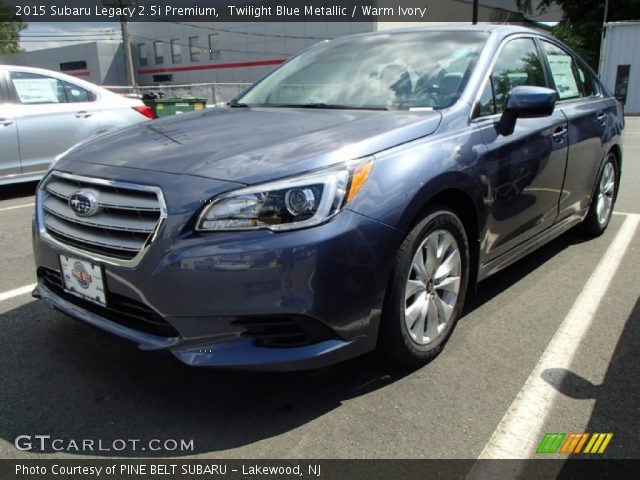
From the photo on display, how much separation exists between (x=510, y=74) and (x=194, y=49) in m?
42.0

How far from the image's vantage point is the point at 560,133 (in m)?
3.83

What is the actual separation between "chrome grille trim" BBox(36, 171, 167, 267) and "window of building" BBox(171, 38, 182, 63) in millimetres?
43544

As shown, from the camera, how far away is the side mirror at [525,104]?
3.09 m

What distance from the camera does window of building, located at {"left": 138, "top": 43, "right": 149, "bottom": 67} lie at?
151 feet

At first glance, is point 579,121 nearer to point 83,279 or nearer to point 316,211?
point 316,211

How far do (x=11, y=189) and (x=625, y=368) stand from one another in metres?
7.87

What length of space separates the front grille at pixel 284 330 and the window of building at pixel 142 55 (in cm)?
4789

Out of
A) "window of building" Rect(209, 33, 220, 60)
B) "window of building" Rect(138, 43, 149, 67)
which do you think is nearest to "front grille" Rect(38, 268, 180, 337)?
"window of building" Rect(209, 33, 220, 60)

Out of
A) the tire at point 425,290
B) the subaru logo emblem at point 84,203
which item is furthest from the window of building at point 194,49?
the tire at point 425,290

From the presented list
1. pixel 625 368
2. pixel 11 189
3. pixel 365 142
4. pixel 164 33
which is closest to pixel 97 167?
pixel 365 142

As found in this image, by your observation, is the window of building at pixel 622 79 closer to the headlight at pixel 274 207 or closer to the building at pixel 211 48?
the building at pixel 211 48

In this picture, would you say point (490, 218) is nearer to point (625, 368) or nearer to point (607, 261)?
point (625, 368)

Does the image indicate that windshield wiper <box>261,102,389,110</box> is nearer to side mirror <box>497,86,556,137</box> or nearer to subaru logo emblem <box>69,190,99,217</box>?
side mirror <box>497,86,556,137</box>

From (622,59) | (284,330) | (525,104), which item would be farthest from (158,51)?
(284,330)
